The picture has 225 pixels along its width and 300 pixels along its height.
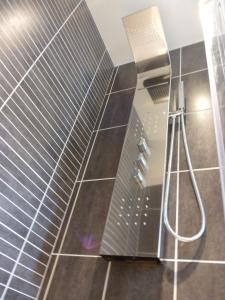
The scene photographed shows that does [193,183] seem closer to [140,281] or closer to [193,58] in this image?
[140,281]

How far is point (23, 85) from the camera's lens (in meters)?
1.11

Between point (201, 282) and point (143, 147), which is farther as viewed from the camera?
point (143, 147)

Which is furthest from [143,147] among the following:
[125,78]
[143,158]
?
[125,78]

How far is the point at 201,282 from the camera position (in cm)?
83

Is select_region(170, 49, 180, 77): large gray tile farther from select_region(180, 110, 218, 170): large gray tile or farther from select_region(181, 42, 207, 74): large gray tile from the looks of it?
select_region(180, 110, 218, 170): large gray tile

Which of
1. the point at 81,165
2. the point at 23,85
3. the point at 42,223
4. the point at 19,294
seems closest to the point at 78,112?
the point at 81,165

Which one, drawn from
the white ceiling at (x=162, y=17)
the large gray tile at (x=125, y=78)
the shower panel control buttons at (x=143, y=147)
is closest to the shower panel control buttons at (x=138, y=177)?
the shower panel control buttons at (x=143, y=147)

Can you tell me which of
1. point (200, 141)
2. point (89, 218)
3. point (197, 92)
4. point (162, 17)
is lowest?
point (89, 218)

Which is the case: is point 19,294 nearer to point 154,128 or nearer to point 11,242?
point 11,242

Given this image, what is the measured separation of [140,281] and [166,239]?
168 millimetres

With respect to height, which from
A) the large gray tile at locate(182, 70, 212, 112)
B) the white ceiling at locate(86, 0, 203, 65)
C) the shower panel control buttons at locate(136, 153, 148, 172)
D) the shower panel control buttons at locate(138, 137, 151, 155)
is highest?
the white ceiling at locate(86, 0, 203, 65)

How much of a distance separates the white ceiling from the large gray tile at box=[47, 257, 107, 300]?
143 cm

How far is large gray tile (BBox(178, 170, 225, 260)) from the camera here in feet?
2.91

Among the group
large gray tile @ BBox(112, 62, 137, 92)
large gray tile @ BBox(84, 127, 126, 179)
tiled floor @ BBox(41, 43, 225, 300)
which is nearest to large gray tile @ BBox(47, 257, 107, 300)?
tiled floor @ BBox(41, 43, 225, 300)
